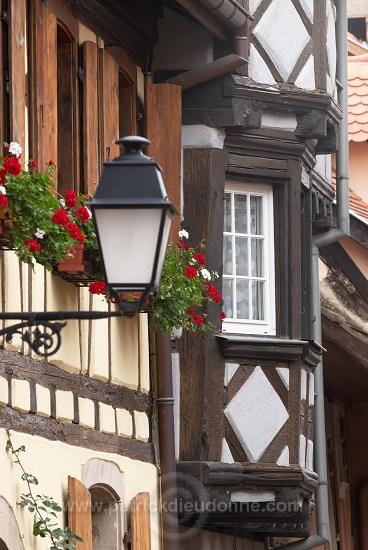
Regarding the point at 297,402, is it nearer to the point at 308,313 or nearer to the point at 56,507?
the point at 308,313

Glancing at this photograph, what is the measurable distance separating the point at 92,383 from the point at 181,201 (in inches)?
79.3

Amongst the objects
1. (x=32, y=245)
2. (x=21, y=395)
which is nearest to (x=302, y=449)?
(x=21, y=395)

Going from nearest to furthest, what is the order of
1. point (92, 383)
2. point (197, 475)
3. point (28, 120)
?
point (28, 120), point (92, 383), point (197, 475)

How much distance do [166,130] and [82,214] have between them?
8.44 feet

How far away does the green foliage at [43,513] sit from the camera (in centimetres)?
781

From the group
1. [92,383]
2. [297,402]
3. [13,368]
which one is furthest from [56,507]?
[297,402]

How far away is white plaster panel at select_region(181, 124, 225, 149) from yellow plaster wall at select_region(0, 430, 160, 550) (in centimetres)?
237

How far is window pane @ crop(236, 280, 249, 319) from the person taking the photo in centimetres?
1138

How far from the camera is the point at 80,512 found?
8.63 meters

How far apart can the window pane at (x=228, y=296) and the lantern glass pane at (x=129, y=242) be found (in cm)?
630

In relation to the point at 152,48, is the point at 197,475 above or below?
below

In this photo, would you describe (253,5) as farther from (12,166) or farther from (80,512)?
(12,166)

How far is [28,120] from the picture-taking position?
845cm

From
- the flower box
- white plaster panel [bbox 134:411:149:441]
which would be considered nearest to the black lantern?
the flower box
